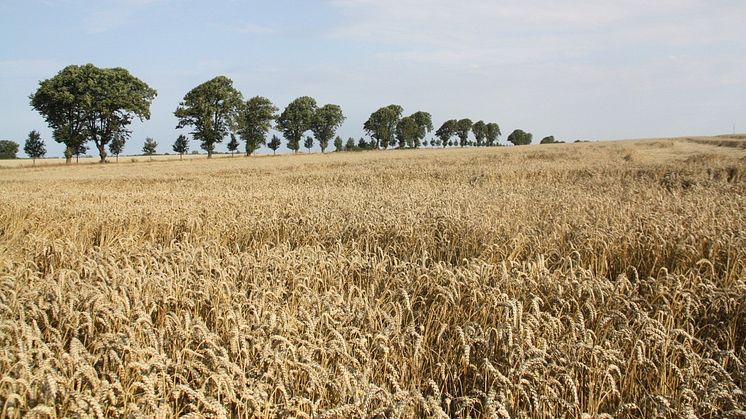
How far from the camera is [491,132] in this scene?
169125 mm

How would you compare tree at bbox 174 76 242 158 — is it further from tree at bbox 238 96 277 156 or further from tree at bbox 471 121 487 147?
tree at bbox 471 121 487 147

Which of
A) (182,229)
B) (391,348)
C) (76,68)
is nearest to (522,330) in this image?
(391,348)

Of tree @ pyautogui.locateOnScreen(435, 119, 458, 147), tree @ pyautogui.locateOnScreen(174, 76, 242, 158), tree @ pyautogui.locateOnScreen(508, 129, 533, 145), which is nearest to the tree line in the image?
tree @ pyautogui.locateOnScreen(174, 76, 242, 158)

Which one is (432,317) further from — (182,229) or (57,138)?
(57,138)

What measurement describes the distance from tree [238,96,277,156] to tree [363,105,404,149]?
4760cm

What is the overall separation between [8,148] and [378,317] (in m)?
164

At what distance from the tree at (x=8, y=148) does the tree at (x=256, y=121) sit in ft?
285

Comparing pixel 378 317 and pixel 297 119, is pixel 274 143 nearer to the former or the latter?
pixel 297 119

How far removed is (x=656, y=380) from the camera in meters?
2.83

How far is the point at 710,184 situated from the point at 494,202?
7.39 meters

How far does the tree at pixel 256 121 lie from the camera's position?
82.4 m

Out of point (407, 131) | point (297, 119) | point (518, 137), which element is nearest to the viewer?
point (297, 119)

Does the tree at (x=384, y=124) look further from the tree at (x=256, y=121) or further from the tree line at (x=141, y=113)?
the tree at (x=256, y=121)

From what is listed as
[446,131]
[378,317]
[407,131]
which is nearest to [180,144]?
[407,131]
